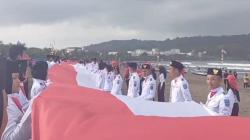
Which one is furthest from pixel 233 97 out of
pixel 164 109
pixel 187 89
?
pixel 164 109

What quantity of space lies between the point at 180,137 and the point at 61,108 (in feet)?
2.55

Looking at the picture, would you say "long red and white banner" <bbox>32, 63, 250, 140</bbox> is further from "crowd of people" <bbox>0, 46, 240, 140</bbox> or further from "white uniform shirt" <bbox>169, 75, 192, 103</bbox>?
"white uniform shirt" <bbox>169, 75, 192, 103</bbox>

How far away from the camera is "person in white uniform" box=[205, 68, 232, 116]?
21.2 feet

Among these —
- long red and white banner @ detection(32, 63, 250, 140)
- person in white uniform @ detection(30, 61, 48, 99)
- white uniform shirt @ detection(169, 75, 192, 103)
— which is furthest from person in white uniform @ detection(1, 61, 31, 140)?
white uniform shirt @ detection(169, 75, 192, 103)

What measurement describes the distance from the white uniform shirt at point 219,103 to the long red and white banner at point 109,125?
3273 mm

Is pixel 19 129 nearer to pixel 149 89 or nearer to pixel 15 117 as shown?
pixel 15 117

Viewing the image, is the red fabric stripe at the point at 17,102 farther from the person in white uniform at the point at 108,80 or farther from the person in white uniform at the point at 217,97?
the person in white uniform at the point at 108,80

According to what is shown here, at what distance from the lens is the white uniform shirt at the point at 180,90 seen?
9.73m

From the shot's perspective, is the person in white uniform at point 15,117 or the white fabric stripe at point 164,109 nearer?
the person in white uniform at point 15,117

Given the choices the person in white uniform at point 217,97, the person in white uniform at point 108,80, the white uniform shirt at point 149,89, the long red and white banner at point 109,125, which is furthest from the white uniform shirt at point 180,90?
the person in white uniform at point 108,80

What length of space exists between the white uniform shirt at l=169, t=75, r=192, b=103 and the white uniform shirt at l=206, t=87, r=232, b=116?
2.88 meters

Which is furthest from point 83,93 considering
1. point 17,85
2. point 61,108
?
point 61,108

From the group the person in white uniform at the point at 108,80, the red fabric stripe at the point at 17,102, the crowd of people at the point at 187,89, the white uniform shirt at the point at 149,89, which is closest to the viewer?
the red fabric stripe at the point at 17,102

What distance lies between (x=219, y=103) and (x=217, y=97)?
0.12m
